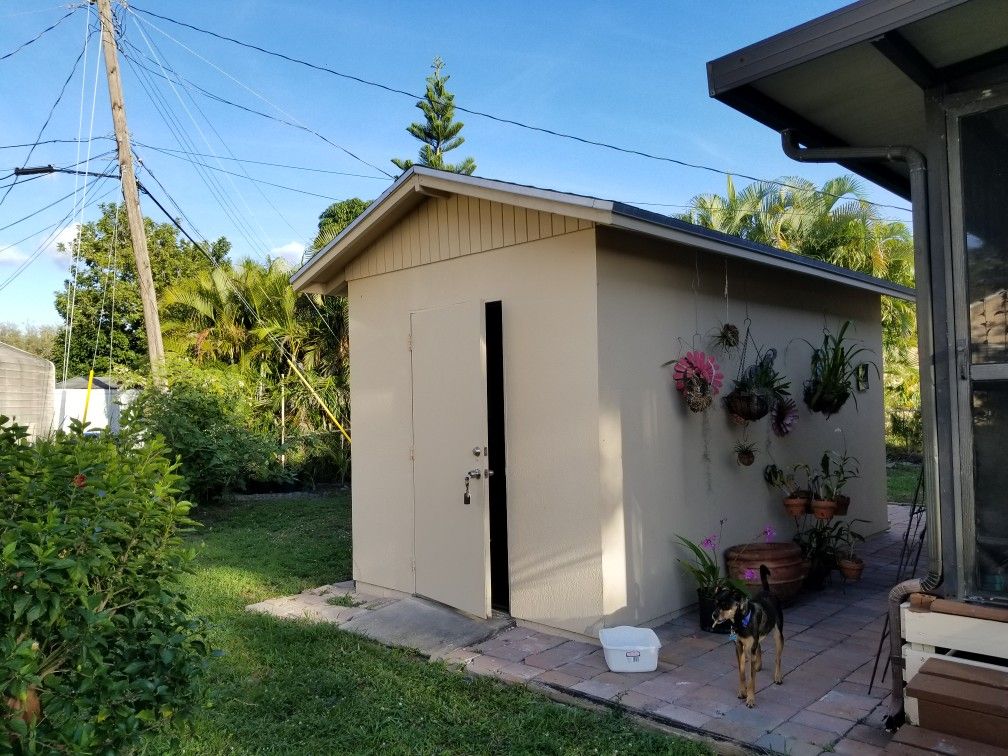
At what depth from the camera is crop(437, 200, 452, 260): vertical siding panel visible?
18.5 feet

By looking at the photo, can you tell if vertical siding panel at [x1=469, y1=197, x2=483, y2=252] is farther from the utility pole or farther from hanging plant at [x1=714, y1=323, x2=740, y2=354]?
the utility pole

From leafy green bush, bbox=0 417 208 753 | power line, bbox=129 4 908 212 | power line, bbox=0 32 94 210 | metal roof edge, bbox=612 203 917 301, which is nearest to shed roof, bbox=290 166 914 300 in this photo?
metal roof edge, bbox=612 203 917 301

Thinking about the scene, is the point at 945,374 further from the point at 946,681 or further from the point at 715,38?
the point at 715,38

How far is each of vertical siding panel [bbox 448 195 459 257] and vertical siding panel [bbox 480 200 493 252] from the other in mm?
258

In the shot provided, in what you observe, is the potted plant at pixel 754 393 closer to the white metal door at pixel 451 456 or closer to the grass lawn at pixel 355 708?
the white metal door at pixel 451 456

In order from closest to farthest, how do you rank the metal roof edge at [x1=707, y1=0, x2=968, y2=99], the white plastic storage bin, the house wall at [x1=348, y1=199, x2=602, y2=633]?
the metal roof edge at [x1=707, y1=0, x2=968, y2=99] → the white plastic storage bin → the house wall at [x1=348, y1=199, x2=602, y2=633]

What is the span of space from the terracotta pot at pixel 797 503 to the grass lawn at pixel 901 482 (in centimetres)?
408

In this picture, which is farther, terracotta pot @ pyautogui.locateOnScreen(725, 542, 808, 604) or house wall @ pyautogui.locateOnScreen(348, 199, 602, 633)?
terracotta pot @ pyautogui.locateOnScreen(725, 542, 808, 604)

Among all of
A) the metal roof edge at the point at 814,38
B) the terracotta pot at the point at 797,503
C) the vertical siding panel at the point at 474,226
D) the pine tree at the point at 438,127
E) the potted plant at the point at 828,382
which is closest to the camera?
the metal roof edge at the point at 814,38

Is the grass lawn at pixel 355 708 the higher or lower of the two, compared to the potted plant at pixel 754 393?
lower

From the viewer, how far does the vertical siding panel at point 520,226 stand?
5047 mm

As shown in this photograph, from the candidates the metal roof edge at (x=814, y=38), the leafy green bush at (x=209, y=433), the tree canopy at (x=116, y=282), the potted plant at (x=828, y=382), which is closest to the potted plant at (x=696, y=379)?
the potted plant at (x=828, y=382)

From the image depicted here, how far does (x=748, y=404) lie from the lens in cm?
555

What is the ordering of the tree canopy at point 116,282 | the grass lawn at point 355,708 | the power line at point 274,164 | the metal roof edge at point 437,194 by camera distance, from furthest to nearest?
the tree canopy at point 116,282 < the power line at point 274,164 < the metal roof edge at point 437,194 < the grass lawn at point 355,708
